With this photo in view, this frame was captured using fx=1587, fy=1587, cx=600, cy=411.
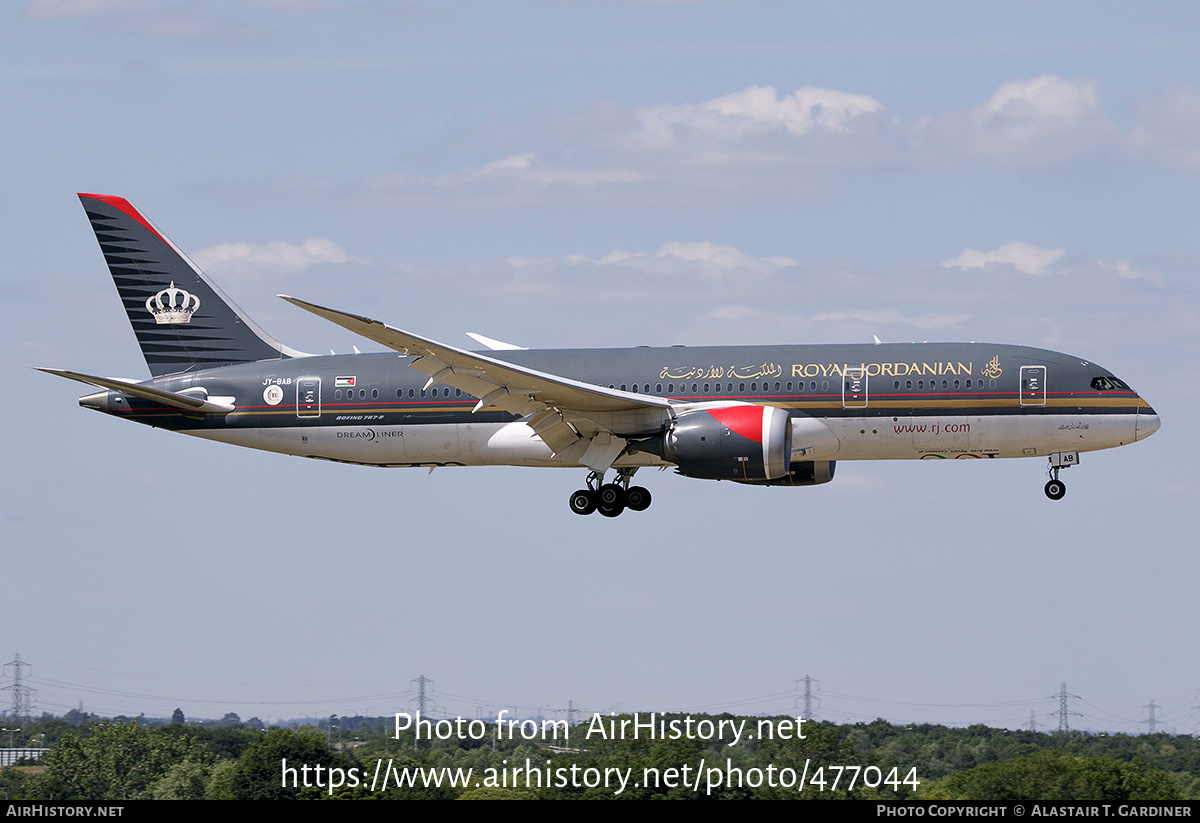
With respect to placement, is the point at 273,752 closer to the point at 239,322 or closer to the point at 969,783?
the point at 239,322

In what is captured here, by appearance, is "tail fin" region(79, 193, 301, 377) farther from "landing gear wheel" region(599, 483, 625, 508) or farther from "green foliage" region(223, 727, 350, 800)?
"green foliage" region(223, 727, 350, 800)

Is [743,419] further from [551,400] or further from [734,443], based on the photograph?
[551,400]

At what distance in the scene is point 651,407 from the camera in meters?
48.1

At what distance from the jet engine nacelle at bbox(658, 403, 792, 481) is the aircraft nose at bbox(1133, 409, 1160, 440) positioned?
421 inches

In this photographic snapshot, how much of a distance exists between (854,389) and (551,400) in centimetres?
921

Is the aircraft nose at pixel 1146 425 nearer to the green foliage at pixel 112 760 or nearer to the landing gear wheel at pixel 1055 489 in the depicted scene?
the landing gear wheel at pixel 1055 489

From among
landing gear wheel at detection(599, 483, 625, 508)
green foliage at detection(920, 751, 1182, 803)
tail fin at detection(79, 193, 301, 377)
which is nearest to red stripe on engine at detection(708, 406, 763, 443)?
landing gear wheel at detection(599, 483, 625, 508)

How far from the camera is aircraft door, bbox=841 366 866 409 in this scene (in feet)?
158

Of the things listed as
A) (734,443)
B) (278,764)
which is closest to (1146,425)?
(734,443)

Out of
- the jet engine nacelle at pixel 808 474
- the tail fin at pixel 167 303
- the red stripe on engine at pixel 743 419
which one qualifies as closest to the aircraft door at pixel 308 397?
the tail fin at pixel 167 303

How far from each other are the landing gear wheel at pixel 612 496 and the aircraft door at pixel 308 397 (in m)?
9.98

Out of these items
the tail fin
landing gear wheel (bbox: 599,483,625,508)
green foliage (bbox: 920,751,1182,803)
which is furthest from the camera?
green foliage (bbox: 920,751,1182,803)
